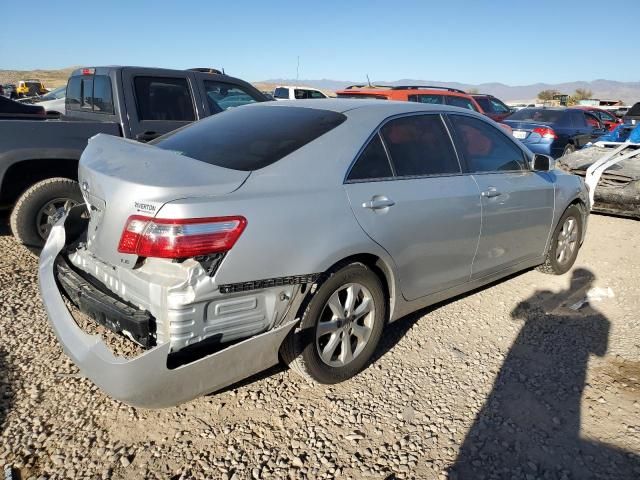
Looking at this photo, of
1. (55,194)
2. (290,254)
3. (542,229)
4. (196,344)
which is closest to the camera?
(196,344)

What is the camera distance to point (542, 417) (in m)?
2.69

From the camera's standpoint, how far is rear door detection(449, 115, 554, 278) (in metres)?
3.62

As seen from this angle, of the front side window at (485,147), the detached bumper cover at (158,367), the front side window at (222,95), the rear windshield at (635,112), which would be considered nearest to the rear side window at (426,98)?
the rear windshield at (635,112)

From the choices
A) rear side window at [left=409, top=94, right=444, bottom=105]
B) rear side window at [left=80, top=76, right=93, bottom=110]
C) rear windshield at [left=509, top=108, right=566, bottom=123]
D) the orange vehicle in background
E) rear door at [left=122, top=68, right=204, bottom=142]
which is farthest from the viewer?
rear windshield at [left=509, top=108, right=566, bottom=123]

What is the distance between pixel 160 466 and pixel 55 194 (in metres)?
3.27

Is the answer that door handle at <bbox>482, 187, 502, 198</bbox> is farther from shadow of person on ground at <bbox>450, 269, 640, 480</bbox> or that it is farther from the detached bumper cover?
the detached bumper cover

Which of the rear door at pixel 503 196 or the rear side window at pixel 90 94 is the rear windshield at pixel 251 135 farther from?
the rear side window at pixel 90 94

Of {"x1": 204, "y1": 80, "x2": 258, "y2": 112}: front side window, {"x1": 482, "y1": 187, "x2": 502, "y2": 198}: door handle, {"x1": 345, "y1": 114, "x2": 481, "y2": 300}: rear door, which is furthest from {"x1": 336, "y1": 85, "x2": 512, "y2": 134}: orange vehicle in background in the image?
{"x1": 345, "y1": 114, "x2": 481, "y2": 300}: rear door

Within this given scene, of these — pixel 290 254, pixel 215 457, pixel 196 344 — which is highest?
pixel 290 254

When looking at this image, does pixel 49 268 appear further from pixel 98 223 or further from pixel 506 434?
pixel 506 434

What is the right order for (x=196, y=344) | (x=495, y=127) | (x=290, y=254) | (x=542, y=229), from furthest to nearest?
(x=542, y=229) < (x=495, y=127) < (x=290, y=254) < (x=196, y=344)

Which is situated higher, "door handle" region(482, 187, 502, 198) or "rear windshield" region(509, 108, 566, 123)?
"rear windshield" region(509, 108, 566, 123)

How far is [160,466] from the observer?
226 cm

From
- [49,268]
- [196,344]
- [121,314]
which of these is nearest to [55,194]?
[49,268]
